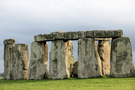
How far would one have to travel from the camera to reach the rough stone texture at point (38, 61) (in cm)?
1970

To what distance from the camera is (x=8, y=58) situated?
22.0m

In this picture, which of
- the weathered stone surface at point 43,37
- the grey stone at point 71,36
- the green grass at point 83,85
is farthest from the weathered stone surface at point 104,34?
the green grass at point 83,85

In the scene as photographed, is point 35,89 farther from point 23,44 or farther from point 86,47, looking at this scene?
point 23,44

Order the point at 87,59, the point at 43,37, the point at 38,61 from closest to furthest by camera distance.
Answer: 1. the point at 87,59
2. the point at 43,37
3. the point at 38,61

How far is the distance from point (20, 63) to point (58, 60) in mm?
3476

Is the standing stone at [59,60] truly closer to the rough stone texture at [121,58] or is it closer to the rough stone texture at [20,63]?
the rough stone texture at [20,63]

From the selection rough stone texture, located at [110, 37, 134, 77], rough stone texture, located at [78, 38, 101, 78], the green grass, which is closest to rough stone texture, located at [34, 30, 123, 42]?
rough stone texture, located at [78, 38, 101, 78]

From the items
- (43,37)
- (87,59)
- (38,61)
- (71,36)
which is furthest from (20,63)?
(87,59)

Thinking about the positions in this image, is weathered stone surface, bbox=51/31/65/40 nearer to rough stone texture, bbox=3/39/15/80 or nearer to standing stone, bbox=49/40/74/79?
standing stone, bbox=49/40/74/79

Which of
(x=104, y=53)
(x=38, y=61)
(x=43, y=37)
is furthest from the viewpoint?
(x=104, y=53)

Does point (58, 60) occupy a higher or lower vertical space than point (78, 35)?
lower

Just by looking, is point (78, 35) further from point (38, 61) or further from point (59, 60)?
point (38, 61)

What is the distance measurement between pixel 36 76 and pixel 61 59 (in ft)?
7.25

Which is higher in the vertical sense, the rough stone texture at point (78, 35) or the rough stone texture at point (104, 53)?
the rough stone texture at point (78, 35)
